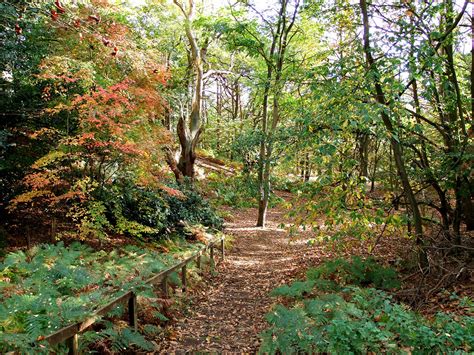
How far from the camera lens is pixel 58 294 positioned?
4406 millimetres

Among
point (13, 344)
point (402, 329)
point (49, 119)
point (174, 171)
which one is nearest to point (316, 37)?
point (174, 171)

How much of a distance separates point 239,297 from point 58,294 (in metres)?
4.47

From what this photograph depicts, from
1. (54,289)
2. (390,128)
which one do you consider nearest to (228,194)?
(390,128)

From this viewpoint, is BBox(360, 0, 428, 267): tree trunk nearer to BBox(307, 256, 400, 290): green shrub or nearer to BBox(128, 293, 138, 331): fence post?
BBox(307, 256, 400, 290): green shrub

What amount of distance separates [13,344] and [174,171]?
12.3m

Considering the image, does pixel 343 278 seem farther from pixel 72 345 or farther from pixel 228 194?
pixel 228 194

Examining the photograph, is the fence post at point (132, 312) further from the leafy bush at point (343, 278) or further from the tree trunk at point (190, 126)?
the tree trunk at point (190, 126)

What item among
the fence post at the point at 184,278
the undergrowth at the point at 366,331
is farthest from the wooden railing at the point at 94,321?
the undergrowth at the point at 366,331

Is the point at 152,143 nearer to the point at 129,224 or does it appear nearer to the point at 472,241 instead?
the point at 129,224

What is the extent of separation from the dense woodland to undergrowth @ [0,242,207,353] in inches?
0.8

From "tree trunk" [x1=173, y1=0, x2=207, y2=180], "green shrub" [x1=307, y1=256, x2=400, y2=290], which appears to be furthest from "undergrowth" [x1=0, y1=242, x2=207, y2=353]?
"tree trunk" [x1=173, y1=0, x2=207, y2=180]

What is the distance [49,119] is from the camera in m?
8.78

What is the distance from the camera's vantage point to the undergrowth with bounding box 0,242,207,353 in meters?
3.22

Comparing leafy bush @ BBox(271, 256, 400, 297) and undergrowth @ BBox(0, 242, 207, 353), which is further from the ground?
undergrowth @ BBox(0, 242, 207, 353)
